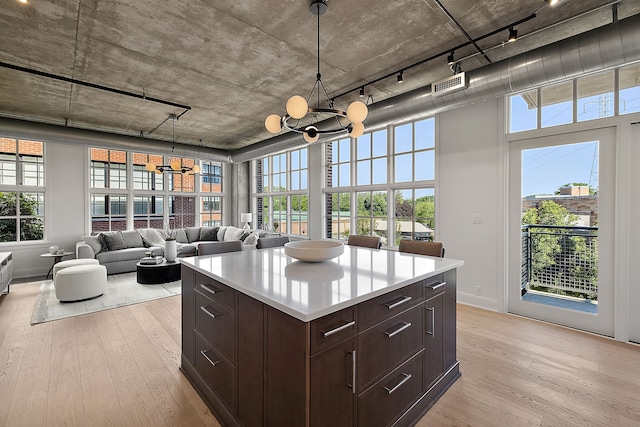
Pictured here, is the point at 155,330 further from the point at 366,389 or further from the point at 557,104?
the point at 557,104

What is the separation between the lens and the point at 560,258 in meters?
3.33

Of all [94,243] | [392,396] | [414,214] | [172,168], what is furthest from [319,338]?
[94,243]

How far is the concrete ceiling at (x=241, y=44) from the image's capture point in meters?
2.40

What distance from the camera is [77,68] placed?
341 centimetres

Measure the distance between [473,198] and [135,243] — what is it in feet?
21.9

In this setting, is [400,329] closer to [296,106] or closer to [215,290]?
[215,290]

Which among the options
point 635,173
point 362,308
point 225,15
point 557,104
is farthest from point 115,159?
point 635,173

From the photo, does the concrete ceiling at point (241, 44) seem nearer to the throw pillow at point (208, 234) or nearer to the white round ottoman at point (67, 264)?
the white round ottoman at point (67, 264)

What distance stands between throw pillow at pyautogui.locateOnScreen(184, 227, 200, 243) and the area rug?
222 cm

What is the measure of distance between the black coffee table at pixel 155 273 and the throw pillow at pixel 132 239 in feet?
5.35

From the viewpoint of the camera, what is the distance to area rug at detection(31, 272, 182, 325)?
3713mm

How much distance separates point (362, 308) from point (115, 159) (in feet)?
25.5

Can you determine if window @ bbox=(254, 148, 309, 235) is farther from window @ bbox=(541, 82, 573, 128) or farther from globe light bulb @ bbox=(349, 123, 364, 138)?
window @ bbox=(541, 82, 573, 128)

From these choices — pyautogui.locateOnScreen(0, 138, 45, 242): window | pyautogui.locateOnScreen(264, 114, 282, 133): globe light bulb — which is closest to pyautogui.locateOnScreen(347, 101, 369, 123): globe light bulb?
pyautogui.locateOnScreen(264, 114, 282, 133): globe light bulb
